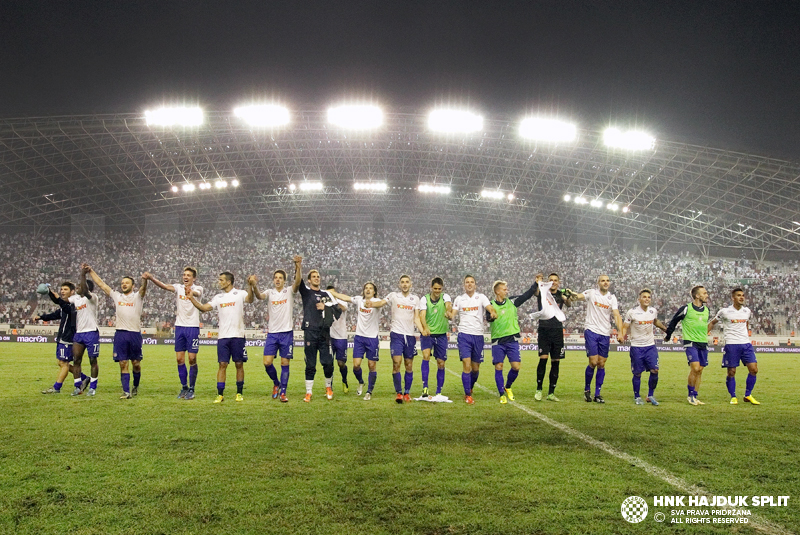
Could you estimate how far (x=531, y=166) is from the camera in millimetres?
35719

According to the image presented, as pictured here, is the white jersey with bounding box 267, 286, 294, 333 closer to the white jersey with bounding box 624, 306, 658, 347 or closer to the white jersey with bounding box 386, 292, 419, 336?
the white jersey with bounding box 386, 292, 419, 336

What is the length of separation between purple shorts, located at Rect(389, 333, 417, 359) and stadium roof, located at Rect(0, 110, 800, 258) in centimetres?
2211

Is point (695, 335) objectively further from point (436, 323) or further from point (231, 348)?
point (231, 348)

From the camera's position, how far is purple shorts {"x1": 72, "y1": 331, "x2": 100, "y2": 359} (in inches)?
368

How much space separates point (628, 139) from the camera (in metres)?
29.7

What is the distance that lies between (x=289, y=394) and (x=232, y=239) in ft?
125

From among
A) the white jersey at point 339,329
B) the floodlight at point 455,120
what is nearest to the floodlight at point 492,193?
Result: the floodlight at point 455,120

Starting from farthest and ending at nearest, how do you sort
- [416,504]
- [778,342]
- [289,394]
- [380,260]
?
[380,260] → [778,342] → [289,394] → [416,504]

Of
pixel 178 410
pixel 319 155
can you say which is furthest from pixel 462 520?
pixel 319 155

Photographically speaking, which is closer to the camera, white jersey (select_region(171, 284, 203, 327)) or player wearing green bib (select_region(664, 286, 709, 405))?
white jersey (select_region(171, 284, 203, 327))

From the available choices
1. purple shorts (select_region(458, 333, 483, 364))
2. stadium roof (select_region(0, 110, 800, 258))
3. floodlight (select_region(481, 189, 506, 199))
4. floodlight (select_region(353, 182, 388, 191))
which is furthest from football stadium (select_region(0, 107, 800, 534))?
floodlight (select_region(481, 189, 506, 199))

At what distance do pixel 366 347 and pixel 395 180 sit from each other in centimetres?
2964

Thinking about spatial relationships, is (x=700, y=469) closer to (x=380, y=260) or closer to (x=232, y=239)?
(x=380, y=260)

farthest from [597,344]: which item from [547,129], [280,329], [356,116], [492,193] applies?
[492,193]
